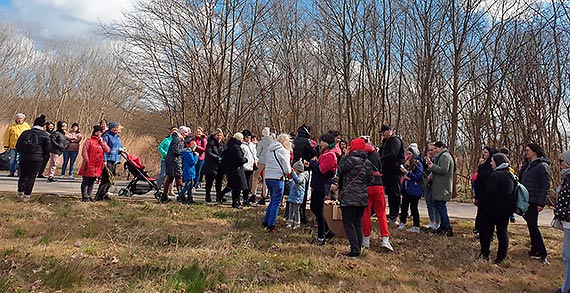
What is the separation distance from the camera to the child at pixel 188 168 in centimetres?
974

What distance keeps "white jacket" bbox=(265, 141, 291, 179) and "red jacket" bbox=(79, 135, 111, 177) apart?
376 centimetres

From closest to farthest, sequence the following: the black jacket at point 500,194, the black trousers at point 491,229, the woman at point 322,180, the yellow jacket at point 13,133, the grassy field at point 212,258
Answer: the grassy field at point 212,258 → the black jacket at point 500,194 → the black trousers at point 491,229 → the woman at point 322,180 → the yellow jacket at point 13,133

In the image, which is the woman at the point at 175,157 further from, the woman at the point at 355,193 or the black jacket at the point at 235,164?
the woman at the point at 355,193

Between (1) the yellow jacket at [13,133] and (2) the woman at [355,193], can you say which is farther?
(1) the yellow jacket at [13,133]

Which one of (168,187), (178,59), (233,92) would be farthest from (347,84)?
(168,187)

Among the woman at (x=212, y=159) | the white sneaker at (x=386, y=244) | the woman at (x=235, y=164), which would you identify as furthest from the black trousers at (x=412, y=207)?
the woman at (x=212, y=159)

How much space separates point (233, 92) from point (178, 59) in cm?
298

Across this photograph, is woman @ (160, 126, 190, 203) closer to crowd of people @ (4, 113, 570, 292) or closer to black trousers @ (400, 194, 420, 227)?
crowd of people @ (4, 113, 570, 292)

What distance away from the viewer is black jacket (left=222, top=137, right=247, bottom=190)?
9.29 meters

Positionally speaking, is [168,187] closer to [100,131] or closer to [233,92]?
[100,131]

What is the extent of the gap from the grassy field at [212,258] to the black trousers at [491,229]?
0.74ft

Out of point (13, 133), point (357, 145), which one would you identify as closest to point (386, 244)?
point (357, 145)

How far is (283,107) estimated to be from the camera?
934 inches

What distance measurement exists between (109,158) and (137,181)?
35.0 inches
